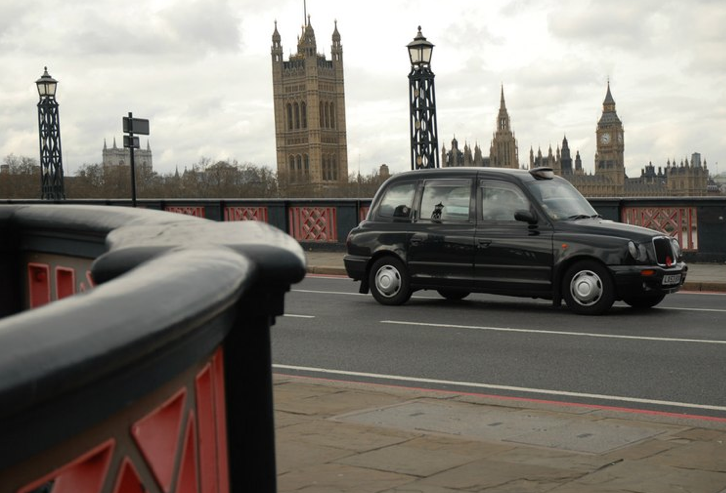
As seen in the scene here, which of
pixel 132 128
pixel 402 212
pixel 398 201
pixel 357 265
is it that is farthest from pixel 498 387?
pixel 132 128

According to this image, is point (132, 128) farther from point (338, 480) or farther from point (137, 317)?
point (137, 317)

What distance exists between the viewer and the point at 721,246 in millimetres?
21500

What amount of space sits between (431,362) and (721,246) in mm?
11903

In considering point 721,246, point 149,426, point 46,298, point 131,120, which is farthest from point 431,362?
point 131,120

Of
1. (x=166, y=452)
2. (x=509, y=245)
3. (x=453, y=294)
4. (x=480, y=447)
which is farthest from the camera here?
(x=453, y=294)

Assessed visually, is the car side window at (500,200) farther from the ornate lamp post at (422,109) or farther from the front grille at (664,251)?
the ornate lamp post at (422,109)

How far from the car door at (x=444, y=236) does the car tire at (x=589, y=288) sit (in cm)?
137

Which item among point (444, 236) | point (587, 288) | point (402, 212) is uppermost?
point (402, 212)

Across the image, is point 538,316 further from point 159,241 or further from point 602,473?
point 159,241

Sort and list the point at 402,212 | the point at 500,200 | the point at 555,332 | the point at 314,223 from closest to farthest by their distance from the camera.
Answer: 1. the point at 555,332
2. the point at 500,200
3. the point at 402,212
4. the point at 314,223

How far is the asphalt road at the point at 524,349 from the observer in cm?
969

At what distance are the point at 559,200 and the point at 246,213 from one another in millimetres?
14043

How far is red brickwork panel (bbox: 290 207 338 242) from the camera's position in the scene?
26453 mm

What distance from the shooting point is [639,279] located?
14141 millimetres
